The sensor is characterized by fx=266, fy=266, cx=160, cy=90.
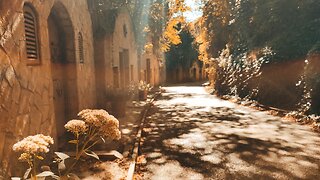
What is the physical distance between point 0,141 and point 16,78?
1.14 metres

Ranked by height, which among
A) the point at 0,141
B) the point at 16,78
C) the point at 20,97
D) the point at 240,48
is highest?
the point at 240,48

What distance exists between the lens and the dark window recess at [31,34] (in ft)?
17.4

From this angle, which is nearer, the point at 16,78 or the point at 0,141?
the point at 0,141

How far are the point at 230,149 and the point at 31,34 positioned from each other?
543 centimetres

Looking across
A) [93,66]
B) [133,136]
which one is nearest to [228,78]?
[93,66]

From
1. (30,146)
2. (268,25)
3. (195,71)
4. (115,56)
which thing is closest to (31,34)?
(30,146)

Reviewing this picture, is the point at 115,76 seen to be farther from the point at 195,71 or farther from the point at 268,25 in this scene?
the point at 195,71

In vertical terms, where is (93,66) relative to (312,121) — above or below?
above

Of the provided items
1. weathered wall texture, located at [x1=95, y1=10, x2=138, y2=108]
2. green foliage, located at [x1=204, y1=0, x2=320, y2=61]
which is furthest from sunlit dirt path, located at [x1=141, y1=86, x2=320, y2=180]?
green foliage, located at [x1=204, y1=0, x2=320, y2=61]

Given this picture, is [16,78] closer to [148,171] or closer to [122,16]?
[148,171]

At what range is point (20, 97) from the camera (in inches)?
187

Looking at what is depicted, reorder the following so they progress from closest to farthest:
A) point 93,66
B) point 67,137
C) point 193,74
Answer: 1. point 67,137
2. point 93,66
3. point 193,74

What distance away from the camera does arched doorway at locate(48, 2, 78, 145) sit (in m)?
7.57

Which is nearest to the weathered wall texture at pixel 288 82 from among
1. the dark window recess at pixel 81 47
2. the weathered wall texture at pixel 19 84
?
the dark window recess at pixel 81 47
